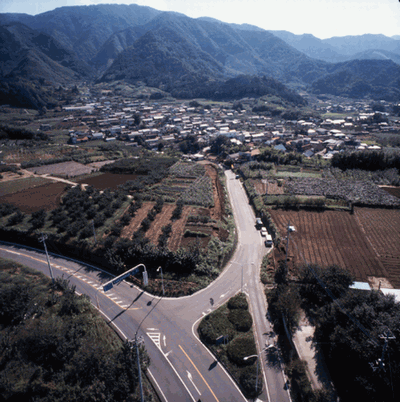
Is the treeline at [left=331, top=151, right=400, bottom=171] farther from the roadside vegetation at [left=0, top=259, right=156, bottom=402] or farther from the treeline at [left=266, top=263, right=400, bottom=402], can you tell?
the roadside vegetation at [left=0, top=259, right=156, bottom=402]

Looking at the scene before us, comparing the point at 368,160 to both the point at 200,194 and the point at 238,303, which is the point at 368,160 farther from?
the point at 238,303

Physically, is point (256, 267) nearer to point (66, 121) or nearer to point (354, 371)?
point (354, 371)

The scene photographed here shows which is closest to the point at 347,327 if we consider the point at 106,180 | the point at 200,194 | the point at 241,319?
the point at 241,319

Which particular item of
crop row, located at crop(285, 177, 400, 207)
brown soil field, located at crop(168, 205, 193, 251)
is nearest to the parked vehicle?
brown soil field, located at crop(168, 205, 193, 251)

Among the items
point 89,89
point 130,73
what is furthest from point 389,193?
point 130,73

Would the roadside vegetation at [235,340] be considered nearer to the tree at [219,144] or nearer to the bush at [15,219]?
the bush at [15,219]

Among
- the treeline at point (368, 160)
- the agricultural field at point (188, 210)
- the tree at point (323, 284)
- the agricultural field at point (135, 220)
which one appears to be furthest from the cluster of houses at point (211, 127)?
the tree at point (323, 284)
